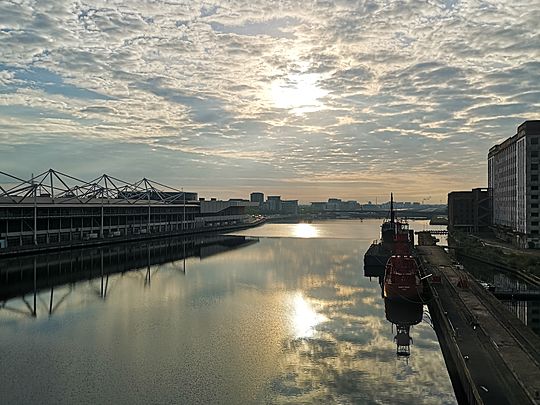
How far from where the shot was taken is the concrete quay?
9.23 m

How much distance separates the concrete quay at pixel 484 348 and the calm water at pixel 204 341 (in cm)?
68

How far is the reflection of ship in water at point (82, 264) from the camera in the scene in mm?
23281

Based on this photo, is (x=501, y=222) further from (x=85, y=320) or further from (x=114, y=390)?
(x=114, y=390)

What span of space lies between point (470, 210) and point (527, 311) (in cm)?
4064

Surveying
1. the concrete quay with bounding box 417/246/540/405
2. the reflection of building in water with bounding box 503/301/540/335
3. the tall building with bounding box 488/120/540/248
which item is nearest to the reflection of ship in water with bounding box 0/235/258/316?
the concrete quay with bounding box 417/246/540/405

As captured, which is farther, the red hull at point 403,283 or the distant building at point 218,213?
the distant building at point 218,213

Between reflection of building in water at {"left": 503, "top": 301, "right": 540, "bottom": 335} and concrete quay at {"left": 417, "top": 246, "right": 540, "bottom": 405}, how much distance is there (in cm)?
140

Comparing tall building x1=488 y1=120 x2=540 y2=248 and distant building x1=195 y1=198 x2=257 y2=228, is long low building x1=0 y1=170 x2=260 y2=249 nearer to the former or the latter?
distant building x1=195 y1=198 x2=257 y2=228

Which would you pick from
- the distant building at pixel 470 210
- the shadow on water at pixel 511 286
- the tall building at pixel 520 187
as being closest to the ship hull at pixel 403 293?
the shadow on water at pixel 511 286

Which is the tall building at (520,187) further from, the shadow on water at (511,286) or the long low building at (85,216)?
the long low building at (85,216)

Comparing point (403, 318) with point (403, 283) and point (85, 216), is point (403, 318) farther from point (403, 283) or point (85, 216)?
point (85, 216)

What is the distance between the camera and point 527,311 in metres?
18.9

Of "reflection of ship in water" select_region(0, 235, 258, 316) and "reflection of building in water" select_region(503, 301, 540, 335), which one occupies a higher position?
"reflection of ship in water" select_region(0, 235, 258, 316)

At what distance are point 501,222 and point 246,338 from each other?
121 feet
